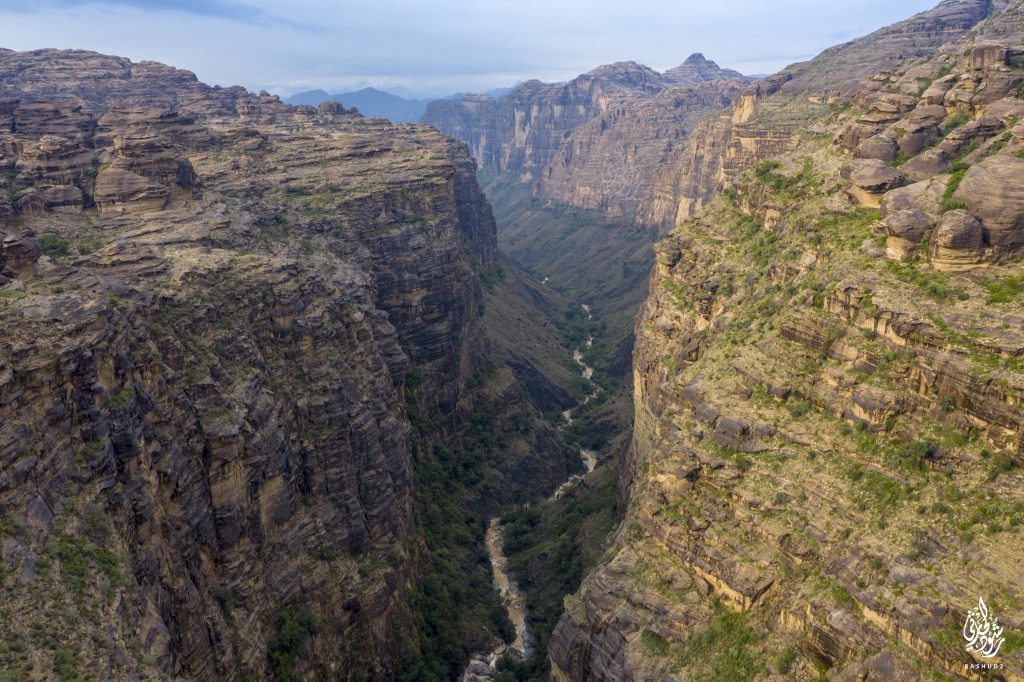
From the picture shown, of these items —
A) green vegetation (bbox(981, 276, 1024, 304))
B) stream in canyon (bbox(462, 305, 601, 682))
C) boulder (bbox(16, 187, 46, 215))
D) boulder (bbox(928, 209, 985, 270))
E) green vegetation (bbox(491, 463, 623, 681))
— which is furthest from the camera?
green vegetation (bbox(491, 463, 623, 681))

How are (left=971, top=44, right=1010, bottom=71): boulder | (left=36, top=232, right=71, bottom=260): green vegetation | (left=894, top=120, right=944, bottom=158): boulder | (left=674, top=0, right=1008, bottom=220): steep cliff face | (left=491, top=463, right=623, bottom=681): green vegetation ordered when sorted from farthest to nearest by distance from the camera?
(left=674, top=0, right=1008, bottom=220): steep cliff face
(left=491, top=463, right=623, bottom=681): green vegetation
(left=971, top=44, right=1010, bottom=71): boulder
(left=36, top=232, right=71, bottom=260): green vegetation
(left=894, top=120, right=944, bottom=158): boulder

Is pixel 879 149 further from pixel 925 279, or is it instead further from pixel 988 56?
pixel 925 279

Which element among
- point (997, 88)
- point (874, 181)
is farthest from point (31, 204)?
point (997, 88)

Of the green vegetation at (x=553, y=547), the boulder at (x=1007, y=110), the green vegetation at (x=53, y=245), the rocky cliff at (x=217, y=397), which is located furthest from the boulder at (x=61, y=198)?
the boulder at (x=1007, y=110)

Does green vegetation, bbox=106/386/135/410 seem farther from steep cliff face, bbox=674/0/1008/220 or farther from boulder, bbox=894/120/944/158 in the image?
steep cliff face, bbox=674/0/1008/220

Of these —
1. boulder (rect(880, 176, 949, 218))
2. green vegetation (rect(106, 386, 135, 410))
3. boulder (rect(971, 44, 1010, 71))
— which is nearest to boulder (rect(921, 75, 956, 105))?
boulder (rect(971, 44, 1010, 71))

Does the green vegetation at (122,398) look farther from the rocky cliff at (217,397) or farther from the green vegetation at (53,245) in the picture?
the green vegetation at (53,245)
